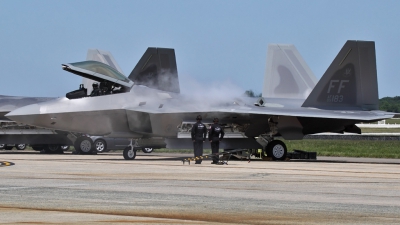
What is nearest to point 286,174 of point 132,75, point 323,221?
point 323,221

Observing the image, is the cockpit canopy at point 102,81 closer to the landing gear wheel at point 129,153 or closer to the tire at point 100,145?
the landing gear wheel at point 129,153

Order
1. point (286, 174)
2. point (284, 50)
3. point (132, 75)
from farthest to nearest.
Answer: point (284, 50) < point (132, 75) < point (286, 174)

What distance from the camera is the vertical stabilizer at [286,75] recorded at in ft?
109

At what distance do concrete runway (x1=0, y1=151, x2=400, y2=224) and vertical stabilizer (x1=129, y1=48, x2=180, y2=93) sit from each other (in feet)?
36.0

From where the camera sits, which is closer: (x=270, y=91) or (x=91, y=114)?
(x=91, y=114)

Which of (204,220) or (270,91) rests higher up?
(270,91)

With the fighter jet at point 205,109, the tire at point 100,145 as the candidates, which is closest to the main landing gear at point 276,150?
the fighter jet at point 205,109

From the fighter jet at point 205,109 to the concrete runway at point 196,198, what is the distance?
25.8 ft

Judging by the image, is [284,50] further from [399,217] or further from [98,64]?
[399,217]

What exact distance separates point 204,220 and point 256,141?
1779 cm

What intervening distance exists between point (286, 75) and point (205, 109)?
10.2m

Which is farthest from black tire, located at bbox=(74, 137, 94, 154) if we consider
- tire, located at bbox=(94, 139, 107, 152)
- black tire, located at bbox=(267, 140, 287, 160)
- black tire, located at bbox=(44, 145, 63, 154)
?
black tire, located at bbox=(267, 140, 287, 160)

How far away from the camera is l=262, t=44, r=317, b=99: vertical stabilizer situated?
33.2 meters

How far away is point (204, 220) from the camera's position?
802cm
